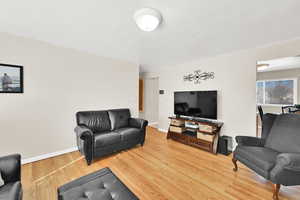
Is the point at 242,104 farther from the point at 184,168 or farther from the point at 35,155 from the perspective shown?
the point at 35,155

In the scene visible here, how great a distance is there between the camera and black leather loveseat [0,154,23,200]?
98cm

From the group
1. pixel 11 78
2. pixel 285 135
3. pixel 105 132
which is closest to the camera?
pixel 285 135

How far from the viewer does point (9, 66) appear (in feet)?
6.82

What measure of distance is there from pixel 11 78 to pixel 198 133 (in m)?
3.75

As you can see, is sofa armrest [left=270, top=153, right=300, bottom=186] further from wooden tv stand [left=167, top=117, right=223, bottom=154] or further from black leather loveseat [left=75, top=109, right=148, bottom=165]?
black leather loveseat [left=75, top=109, right=148, bottom=165]

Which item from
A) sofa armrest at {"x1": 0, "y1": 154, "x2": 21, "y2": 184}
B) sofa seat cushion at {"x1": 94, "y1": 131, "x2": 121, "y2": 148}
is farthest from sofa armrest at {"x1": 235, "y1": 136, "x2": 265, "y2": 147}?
sofa armrest at {"x1": 0, "y1": 154, "x2": 21, "y2": 184}

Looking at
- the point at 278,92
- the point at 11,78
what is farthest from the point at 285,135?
the point at 11,78

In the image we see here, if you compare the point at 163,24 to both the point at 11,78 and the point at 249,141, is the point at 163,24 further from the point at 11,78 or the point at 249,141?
the point at 11,78

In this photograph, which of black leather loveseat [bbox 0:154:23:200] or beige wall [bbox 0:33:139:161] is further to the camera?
beige wall [bbox 0:33:139:161]

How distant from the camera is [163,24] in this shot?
75.6 inches

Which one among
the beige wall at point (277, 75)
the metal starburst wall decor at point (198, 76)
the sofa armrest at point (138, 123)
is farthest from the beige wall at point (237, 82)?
the beige wall at point (277, 75)

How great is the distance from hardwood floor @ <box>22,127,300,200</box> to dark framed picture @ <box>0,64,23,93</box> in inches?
52.4

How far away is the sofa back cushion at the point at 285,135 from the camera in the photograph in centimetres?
173

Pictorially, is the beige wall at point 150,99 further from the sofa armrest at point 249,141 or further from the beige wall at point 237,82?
the sofa armrest at point 249,141
